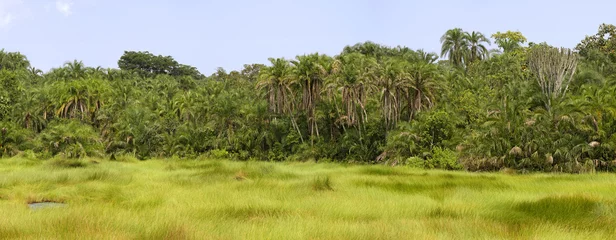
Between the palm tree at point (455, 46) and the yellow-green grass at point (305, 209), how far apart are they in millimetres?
39499

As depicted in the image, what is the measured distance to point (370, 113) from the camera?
4356cm

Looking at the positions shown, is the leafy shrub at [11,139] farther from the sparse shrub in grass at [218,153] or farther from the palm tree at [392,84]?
the palm tree at [392,84]

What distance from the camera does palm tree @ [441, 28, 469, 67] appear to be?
5622 centimetres

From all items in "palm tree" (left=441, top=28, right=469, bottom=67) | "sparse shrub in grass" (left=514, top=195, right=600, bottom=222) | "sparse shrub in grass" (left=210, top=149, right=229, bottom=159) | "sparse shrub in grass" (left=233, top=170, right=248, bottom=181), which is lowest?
"sparse shrub in grass" (left=210, top=149, right=229, bottom=159)

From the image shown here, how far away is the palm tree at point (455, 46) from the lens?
56.2 m

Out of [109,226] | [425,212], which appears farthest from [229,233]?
[425,212]

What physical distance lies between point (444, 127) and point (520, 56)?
1887cm

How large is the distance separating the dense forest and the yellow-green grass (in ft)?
30.2

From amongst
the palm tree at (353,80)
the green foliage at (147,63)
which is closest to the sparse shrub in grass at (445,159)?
the palm tree at (353,80)

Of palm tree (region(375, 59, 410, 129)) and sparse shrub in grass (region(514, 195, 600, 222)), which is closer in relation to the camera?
sparse shrub in grass (region(514, 195, 600, 222))

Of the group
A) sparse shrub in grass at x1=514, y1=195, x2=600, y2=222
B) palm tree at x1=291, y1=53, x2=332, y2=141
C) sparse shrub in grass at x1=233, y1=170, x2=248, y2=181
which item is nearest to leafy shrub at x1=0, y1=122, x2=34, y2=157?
palm tree at x1=291, y1=53, x2=332, y2=141

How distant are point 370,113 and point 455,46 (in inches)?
768

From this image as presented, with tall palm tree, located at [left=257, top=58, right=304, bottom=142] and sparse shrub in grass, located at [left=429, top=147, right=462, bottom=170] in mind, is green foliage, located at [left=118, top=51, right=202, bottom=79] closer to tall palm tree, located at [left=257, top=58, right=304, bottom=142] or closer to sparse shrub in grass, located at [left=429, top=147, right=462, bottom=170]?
tall palm tree, located at [left=257, top=58, right=304, bottom=142]

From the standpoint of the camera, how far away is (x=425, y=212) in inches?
439
